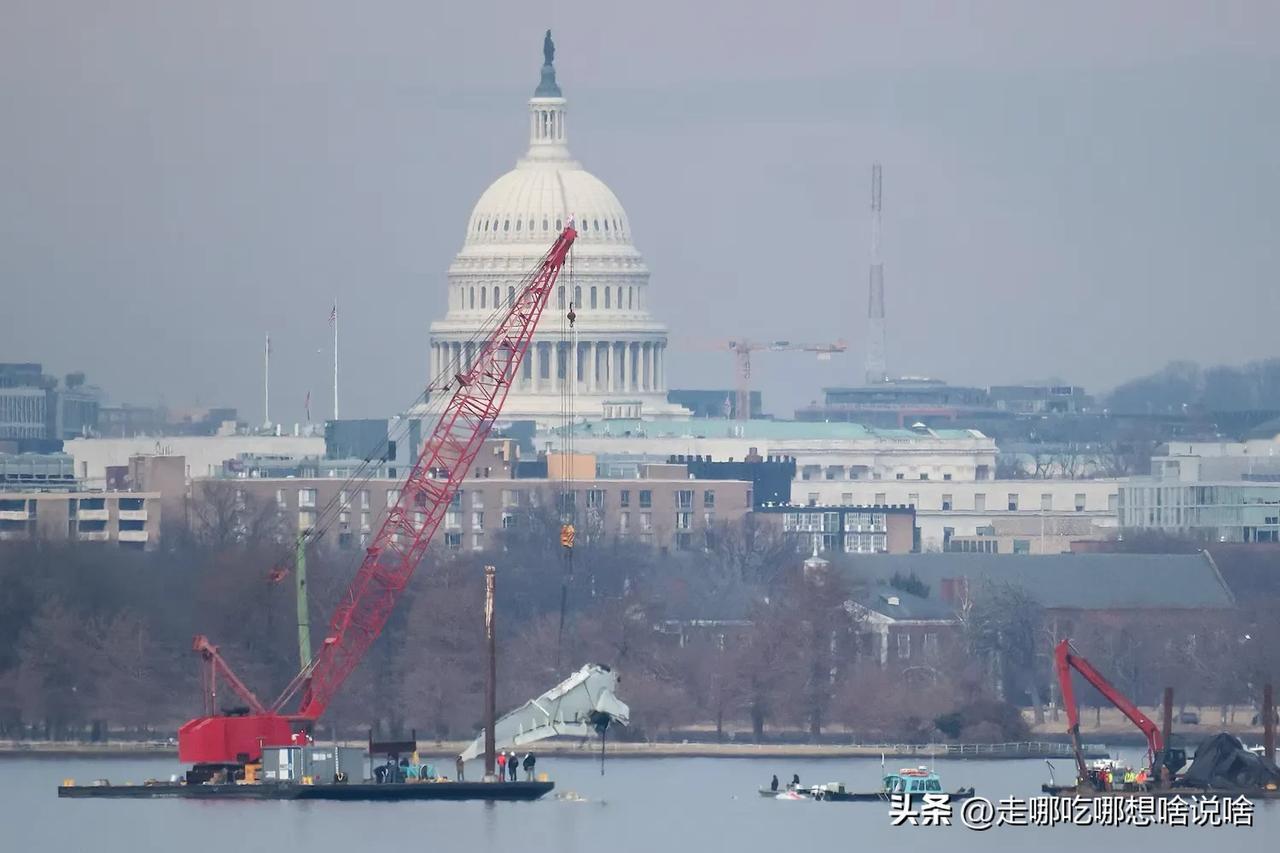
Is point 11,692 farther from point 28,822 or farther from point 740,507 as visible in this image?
point 740,507

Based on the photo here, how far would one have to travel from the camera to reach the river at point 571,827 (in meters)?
101

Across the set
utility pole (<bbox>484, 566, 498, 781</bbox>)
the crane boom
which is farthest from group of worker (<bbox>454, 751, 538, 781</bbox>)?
the crane boom

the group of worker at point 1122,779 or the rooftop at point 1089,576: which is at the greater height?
the rooftop at point 1089,576

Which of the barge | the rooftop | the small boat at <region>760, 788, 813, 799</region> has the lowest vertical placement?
the small boat at <region>760, 788, 813, 799</region>

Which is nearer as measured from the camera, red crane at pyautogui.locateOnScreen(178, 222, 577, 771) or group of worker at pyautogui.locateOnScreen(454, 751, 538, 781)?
group of worker at pyautogui.locateOnScreen(454, 751, 538, 781)

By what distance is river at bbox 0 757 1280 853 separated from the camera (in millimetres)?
100938

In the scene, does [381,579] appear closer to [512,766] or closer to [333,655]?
[333,655]

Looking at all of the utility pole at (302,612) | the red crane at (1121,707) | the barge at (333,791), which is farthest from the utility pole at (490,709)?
the red crane at (1121,707)

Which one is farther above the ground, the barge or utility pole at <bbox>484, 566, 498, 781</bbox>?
utility pole at <bbox>484, 566, 498, 781</bbox>

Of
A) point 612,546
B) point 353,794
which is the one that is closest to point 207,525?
point 612,546

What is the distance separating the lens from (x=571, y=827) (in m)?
104

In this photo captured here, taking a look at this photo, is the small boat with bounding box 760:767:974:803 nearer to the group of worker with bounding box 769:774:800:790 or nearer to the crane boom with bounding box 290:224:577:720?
the group of worker with bounding box 769:774:800:790

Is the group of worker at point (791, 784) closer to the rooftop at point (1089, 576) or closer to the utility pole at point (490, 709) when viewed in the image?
the utility pole at point (490, 709)

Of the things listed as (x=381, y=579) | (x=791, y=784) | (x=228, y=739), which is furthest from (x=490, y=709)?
(x=381, y=579)
